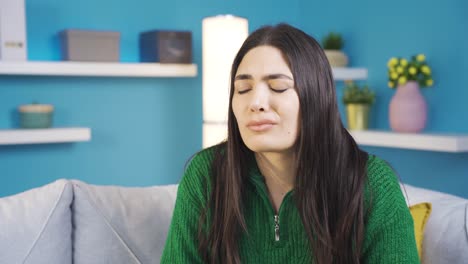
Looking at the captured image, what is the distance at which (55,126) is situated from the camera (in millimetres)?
3057

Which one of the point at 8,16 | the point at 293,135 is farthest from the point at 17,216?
the point at 8,16

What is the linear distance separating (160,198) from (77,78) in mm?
1589

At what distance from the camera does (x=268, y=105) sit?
1.26m

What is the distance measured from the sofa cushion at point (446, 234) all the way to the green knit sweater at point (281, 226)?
216 millimetres

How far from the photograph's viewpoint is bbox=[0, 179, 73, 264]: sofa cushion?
147cm

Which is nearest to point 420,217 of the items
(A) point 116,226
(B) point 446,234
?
(B) point 446,234

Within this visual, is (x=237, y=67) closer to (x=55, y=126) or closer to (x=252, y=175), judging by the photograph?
(x=252, y=175)

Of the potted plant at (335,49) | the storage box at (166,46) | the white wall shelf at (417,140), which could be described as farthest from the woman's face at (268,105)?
the potted plant at (335,49)

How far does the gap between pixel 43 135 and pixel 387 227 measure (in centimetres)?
196

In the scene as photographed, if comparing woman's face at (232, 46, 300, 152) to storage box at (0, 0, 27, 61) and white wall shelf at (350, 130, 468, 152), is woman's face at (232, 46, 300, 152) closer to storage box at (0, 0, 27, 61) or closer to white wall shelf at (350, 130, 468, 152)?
white wall shelf at (350, 130, 468, 152)

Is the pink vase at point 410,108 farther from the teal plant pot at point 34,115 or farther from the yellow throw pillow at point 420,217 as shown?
the teal plant pot at point 34,115

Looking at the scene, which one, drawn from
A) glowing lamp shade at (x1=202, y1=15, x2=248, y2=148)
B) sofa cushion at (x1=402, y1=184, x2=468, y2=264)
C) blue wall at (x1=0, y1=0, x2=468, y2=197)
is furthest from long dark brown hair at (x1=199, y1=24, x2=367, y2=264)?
blue wall at (x1=0, y1=0, x2=468, y2=197)

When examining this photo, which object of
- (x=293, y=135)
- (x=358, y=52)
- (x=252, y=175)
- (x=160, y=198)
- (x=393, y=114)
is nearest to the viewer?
(x=293, y=135)

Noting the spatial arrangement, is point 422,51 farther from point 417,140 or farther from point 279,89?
point 279,89
